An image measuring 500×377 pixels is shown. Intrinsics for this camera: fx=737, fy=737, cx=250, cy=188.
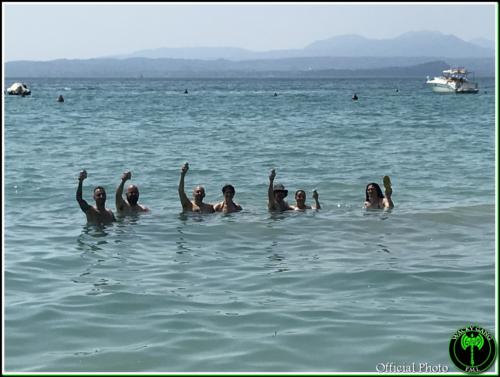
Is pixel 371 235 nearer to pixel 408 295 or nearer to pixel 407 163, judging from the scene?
pixel 408 295

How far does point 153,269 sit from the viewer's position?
973 centimetres

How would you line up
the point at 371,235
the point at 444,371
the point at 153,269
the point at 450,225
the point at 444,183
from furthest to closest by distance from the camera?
the point at 444,183, the point at 450,225, the point at 371,235, the point at 153,269, the point at 444,371

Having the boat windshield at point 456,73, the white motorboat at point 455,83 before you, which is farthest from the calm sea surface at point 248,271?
the boat windshield at point 456,73

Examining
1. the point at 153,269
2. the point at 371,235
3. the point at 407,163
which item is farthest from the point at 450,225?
the point at 407,163

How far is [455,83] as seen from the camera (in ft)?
237

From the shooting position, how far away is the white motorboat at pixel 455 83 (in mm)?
71250

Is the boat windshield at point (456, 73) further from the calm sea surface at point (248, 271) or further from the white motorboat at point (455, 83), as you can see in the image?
the calm sea surface at point (248, 271)

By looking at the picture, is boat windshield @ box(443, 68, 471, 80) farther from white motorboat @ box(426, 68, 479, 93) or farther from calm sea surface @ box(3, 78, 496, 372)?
calm sea surface @ box(3, 78, 496, 372)

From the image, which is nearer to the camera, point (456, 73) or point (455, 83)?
point (455, 83)

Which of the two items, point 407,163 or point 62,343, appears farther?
point 407,163

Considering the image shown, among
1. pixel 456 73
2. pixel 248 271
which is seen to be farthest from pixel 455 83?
pixel 248 271

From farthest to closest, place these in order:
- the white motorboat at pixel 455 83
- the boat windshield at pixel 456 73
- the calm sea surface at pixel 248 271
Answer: the boat windshield at pixel 456 73 → the white motorboat at pixel 455 83 → the calm sea surface at pixel 248 271

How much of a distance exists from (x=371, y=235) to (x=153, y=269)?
3876mm

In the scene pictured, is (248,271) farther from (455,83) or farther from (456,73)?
(456,73)
